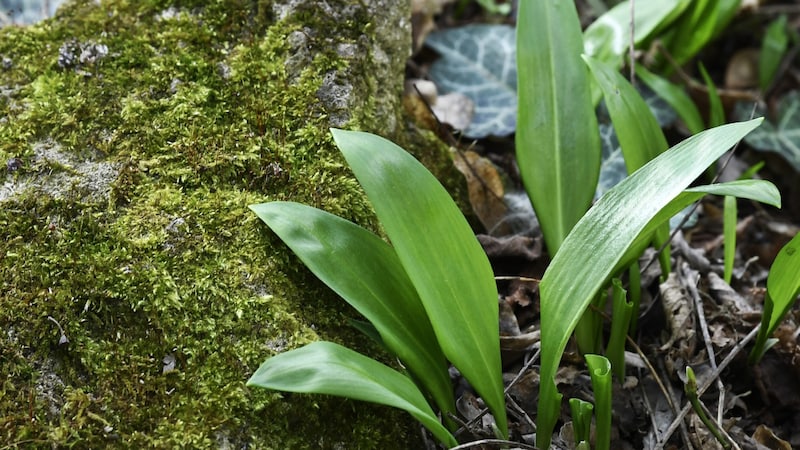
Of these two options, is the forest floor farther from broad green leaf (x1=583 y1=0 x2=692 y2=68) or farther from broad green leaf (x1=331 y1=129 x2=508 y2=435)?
broad green leaf (x1=583 y1=0 x2=692 y2=68)

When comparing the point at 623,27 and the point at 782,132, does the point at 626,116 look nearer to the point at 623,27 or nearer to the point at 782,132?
the point at 623,27

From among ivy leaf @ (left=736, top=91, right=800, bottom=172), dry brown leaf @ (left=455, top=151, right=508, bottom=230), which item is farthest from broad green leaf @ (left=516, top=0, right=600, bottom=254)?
ivy leaf @ (left=736, top=91, right=800, bottom=172)

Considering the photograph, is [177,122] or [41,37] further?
[41,37]

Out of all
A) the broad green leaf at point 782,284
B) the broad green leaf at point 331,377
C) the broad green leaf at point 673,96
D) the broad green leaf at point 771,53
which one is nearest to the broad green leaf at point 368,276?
the broad green leaf at point 331,377

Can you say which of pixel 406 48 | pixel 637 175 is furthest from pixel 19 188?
pixel 637 175

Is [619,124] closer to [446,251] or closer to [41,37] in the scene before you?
[446,251]

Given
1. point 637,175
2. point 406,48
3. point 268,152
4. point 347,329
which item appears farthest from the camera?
point 406,48
